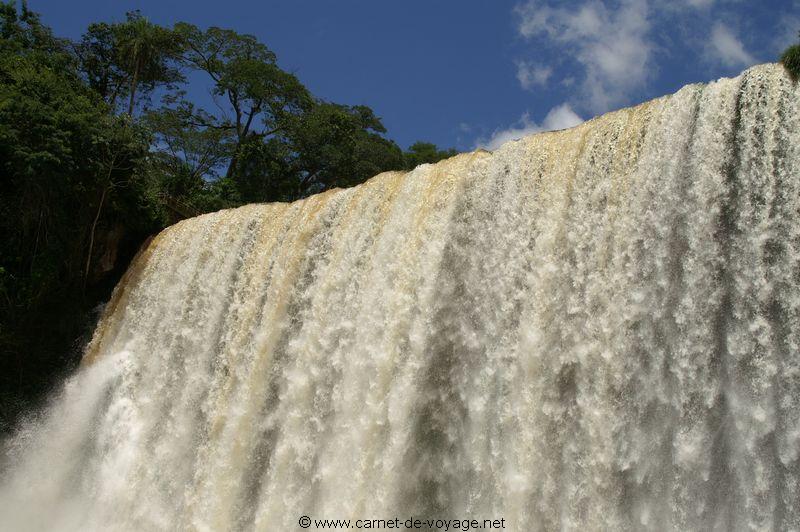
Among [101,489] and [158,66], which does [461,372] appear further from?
[158,66]

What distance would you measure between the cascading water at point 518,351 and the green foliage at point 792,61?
0.12 metres

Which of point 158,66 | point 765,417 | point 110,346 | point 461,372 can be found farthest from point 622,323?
point 158,66

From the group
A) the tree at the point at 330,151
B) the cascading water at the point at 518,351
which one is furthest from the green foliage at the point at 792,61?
the tree at the point at 330,151

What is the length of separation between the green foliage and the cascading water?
4.9 inches

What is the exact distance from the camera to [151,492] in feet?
31.6

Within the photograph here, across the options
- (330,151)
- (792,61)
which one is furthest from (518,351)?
(330,151)

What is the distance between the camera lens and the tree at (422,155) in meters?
33.1

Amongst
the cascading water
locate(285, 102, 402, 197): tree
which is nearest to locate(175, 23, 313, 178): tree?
locate(285, 102, 402, 197): tree

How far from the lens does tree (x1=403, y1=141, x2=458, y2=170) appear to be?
33078 millimetres

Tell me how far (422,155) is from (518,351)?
1133 inches

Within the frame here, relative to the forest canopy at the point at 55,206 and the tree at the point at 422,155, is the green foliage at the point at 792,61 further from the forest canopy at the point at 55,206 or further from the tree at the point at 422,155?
the tree at the point at 422,155

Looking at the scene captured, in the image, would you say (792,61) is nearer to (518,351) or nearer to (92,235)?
(518,351)

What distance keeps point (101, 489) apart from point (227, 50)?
824 inches

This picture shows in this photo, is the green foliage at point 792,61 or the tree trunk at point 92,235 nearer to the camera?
the green foliage at point 792,61
